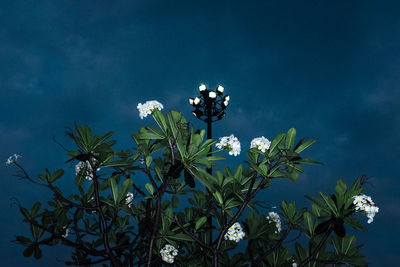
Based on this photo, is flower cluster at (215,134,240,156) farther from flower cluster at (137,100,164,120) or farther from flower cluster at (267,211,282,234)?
flower cluster at (267,211,282,234)

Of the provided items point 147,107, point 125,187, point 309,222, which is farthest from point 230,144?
point 309,222

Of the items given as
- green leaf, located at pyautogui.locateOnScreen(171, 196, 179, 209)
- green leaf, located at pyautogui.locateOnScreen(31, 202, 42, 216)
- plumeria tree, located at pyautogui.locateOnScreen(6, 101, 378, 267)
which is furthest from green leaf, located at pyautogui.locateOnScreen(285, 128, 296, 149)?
green leaf, located at pyautogui.locateOnScreen(31, 202, 42, 216)

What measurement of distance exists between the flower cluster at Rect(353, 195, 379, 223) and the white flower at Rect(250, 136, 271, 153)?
0.92 m

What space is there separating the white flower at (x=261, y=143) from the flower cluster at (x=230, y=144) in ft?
0.49

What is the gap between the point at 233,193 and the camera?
11.0 feet

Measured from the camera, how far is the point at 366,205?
3012mm

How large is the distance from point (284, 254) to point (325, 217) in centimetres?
75

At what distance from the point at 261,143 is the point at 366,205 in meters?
1.06

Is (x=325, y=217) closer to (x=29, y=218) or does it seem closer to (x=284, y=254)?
(x=284, y=254)

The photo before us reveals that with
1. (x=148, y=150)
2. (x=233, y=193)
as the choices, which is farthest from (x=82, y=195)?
(x=233, y=193)

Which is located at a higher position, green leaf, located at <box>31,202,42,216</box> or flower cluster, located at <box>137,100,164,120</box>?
flower cluster, located at <box>137,100,164,120</box>

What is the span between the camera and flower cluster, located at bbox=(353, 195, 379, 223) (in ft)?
9.87

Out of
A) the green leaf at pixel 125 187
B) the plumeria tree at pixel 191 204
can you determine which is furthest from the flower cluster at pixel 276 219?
the green leaf at pixel 125 187

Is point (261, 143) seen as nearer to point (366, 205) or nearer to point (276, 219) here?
point (366, 205)
